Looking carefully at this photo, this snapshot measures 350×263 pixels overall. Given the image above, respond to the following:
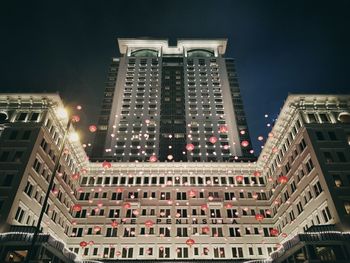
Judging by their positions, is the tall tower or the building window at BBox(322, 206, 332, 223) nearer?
the building window at BBox(322, 206, 332, 223)

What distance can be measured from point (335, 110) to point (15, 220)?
3951 centimetres

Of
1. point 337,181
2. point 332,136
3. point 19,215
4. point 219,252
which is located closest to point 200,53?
point 332,136

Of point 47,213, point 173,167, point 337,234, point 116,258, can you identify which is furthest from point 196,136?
point 337,234

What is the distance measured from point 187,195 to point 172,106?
149 feet

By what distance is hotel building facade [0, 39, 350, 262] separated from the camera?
94.0 feet

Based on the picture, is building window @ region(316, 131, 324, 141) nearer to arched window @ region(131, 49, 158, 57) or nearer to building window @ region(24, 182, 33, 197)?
building window @ region(24, 182, 33, 197)

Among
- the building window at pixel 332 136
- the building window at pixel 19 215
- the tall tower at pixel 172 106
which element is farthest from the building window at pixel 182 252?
the tall tower at pixel 172 106

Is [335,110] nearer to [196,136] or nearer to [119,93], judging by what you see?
[196,136]

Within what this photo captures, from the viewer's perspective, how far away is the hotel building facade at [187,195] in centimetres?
2866

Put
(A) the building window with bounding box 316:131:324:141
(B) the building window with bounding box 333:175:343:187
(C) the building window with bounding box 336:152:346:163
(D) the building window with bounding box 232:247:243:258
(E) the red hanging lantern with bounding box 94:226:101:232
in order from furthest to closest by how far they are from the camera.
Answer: (E) the red hanging lantern with bounding box 94:226:101:232 < (D) the building window with bounding box 232:247:243:258 < (A) the building window with bounding box 316:131:324:141 < (C) the building window with bounding box 336:152:346:163 < (B) the building window with bounding box 333:175:343:187

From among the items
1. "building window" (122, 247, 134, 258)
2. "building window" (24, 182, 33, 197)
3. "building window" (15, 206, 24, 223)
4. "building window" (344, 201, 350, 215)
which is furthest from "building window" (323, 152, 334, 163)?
"building window" (15, 206, 24, 223)

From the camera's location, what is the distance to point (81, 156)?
151 feet

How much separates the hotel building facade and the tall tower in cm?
1866

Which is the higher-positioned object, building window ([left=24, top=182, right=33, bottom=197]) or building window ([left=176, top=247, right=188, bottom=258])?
building window ([left=24, top=182, right=33, bottom=197])
